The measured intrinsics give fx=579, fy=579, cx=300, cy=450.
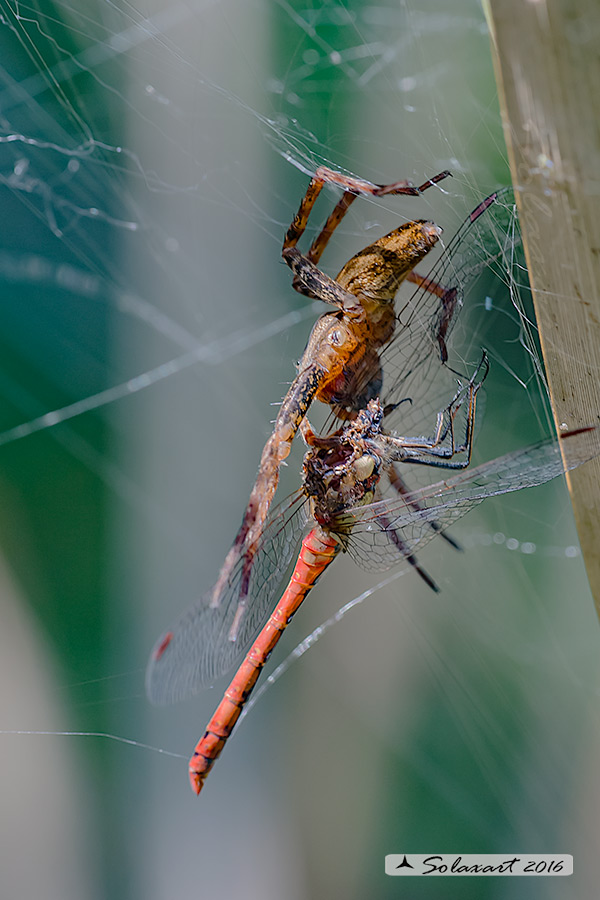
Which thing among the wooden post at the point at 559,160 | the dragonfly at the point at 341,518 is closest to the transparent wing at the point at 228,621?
the dragonfly at the point at 341,518

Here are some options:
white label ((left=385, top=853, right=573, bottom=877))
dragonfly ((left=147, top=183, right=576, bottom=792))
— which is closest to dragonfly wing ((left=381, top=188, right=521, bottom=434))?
dragonfly ((left=147, top=183, right=576, bottom=792))

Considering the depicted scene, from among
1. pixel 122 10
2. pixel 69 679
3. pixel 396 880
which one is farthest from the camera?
pixel 69 679

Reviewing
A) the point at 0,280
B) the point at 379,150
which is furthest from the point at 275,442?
the point at 0,280

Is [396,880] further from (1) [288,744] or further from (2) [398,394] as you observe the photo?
(2) [398,394]

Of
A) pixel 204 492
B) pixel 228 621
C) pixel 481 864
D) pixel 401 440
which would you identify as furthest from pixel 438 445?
pixel 204 492

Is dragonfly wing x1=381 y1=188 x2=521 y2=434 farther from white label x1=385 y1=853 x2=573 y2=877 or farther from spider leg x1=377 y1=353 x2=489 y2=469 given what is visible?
white label x1=385 y1=853 x2=573 y2=877

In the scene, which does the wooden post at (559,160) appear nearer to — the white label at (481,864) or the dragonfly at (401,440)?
the dragonfly at (401,440)
